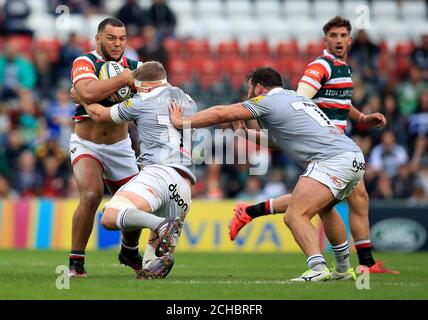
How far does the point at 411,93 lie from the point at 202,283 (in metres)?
12.8

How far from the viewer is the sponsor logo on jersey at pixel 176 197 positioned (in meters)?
9.27

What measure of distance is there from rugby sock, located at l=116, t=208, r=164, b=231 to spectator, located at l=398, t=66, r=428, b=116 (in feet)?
41.4

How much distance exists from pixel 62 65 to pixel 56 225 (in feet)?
16.1

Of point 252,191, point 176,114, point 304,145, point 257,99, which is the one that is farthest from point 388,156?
point 176,114

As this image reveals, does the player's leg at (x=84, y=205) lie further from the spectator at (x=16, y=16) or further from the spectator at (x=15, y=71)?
the spectator at (x=16, y=16)

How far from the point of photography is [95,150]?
10273 mm

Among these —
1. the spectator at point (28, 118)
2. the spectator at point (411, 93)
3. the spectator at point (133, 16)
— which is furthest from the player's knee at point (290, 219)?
the spectator at point (133, 16)

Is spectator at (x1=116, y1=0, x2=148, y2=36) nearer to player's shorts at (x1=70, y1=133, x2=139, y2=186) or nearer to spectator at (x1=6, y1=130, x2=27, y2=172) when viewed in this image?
spectator at (x1=6, y1=130, x2=27, y2=172)

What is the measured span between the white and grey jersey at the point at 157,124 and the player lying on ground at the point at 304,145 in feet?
0.45

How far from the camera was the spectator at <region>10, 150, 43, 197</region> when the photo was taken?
17938mm

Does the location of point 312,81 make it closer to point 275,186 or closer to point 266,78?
point 266,78

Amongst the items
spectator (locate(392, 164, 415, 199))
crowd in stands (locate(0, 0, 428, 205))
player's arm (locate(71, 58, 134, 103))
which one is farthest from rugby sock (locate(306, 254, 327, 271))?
spectator (locate(392, 164, 415, 199))

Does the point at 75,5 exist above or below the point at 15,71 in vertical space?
above

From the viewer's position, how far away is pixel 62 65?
20.7 m
